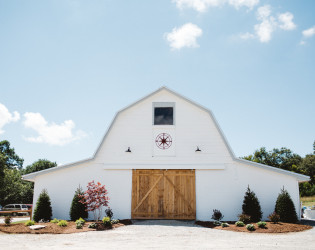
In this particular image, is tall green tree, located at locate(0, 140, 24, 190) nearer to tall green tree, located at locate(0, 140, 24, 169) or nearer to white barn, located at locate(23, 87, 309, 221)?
tall green tree, located at locate(0, 140, 24, 169)

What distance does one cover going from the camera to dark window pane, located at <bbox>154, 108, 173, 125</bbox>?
15.8m

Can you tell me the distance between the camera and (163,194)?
15.0 metres

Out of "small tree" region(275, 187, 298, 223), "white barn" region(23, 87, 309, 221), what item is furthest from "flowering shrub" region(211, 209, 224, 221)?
"small tree" region(275, 187, 298, 223)

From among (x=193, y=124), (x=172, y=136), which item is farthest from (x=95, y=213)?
(x=193, y=124)

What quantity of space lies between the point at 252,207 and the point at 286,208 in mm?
1511

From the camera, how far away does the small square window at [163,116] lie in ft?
51.9

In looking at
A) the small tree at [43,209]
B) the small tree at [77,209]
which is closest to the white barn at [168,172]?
the small tree at [43,209]

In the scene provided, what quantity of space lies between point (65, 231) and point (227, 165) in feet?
28.3

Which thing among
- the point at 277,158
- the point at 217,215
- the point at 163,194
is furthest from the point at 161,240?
the point at 277,158

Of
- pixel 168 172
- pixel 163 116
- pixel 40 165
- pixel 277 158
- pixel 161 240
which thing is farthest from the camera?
pixel 277 158

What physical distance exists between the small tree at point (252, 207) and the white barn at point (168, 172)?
0.78 metres

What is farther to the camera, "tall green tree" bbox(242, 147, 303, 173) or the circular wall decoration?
"tall green tree" bbox(242, 147, 303, 173)

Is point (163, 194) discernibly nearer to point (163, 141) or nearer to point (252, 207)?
point (163, 141)

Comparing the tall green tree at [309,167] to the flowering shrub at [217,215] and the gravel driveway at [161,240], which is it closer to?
the flowering shrub at [217,215]
